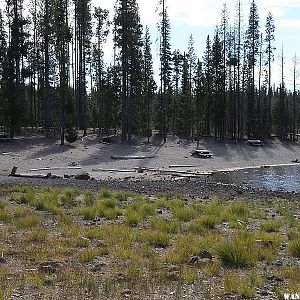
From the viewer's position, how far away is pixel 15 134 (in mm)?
44625

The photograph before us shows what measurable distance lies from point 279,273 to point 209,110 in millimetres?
56433

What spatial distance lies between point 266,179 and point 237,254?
2304cm

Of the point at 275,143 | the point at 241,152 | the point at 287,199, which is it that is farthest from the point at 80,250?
the point at 275,143

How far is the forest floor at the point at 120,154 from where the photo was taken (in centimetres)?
3125

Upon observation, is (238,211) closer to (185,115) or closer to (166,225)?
(166,225)

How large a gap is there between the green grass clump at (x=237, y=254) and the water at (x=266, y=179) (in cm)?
1651

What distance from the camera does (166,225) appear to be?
11500 millimetres

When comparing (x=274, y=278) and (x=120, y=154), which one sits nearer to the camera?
(x=274, y=278)

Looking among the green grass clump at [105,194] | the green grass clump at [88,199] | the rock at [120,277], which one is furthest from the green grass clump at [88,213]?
the rock at [120,277]

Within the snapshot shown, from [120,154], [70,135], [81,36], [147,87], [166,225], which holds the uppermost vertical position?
[81,36]

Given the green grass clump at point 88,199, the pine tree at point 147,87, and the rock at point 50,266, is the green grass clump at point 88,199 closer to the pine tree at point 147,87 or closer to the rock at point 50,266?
the rock at point 50,266

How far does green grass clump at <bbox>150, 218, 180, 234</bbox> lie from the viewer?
11.1 metres

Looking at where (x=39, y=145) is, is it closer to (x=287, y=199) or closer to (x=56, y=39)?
(x=56, y=39)

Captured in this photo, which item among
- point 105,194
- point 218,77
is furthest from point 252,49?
point 105,194
